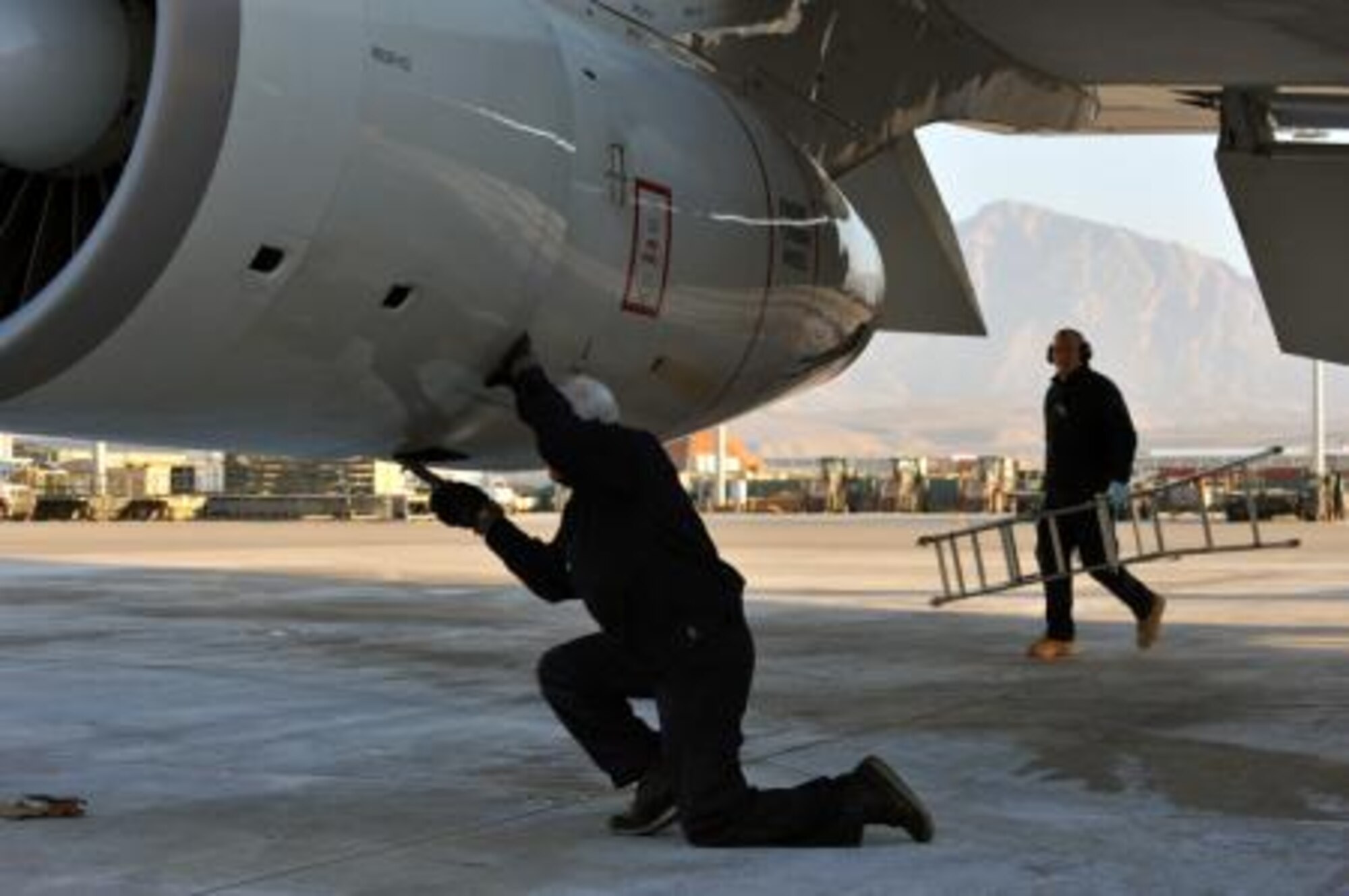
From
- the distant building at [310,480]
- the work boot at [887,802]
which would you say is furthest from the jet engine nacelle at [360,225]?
the distant building at [310,480]

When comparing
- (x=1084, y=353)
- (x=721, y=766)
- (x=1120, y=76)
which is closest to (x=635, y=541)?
(x=721, y=766)

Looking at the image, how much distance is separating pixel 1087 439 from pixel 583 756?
4.26m

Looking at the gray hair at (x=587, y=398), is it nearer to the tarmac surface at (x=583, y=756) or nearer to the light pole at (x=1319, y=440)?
the tarmac surface at (x=583, y=756)

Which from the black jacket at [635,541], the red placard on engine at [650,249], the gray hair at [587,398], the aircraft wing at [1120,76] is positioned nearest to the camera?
the black jacket at [635,541]

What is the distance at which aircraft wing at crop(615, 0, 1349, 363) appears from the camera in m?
7.38

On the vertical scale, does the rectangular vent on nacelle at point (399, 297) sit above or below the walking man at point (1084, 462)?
above

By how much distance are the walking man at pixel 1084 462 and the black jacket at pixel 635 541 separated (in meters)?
4.85

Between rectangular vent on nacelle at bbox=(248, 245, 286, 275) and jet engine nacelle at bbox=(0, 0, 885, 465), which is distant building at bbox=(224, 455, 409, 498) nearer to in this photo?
jet engine nacelle at bbox=(0, 0, 885, 465)

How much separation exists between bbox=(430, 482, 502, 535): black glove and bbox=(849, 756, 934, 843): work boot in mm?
1293

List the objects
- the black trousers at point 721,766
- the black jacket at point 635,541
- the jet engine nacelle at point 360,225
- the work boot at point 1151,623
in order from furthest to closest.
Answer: the work boot at point 1151,623
the black jacket at point 635,541
the black trousers at point 721,766
the jet engine nacelle at point 360,225

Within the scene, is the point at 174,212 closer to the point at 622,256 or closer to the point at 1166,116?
the point at 622,256

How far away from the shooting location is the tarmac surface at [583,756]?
14.3 feet

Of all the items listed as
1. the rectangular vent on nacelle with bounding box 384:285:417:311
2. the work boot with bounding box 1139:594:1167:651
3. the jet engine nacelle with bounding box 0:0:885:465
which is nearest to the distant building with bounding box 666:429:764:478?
the work boot with bounding box 1139:594:1167:651

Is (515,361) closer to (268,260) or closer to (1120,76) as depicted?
(268,260)
